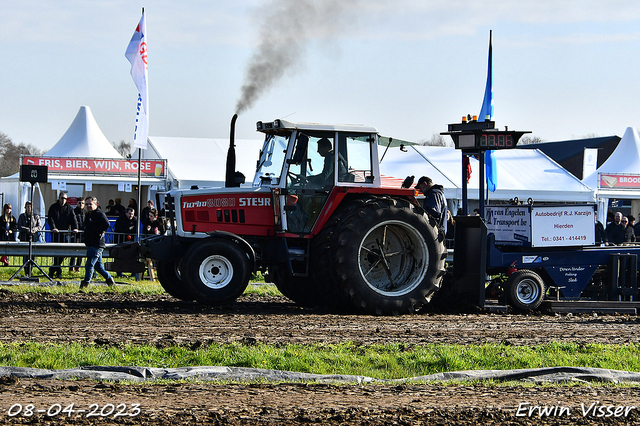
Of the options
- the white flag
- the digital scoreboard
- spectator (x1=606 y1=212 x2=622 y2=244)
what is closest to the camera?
the digital scoreboard

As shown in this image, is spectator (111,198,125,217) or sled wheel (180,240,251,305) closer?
sled wheel (180,240,251,305)

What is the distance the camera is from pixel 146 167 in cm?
2266

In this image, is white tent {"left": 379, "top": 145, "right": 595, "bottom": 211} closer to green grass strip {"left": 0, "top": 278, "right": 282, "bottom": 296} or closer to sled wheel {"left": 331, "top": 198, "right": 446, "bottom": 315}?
green grass strip {"left": 0, "top": 278, "right": 282, "bottom": 296}

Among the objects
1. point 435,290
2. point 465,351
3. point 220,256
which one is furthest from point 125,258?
point 465,351

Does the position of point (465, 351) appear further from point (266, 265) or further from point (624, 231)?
point (624, 231)

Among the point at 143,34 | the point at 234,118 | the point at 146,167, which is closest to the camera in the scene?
the point at 234,118

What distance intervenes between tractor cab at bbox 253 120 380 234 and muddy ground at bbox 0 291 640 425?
1.55 m

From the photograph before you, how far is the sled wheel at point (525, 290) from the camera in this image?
35.9 feet

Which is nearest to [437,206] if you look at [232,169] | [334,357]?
[232,169]

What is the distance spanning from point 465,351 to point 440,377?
3.62 feet

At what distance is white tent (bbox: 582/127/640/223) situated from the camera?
25625 millimetres

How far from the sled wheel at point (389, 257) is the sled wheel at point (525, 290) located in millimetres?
1163

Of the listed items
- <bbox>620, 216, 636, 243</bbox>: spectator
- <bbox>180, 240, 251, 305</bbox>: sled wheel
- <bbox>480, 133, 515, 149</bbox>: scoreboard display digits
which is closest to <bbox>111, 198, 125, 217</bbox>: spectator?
<bbox>180, 240, 251, 305</bbox>: sled wheel

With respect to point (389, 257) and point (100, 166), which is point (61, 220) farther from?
point (389, 257)
